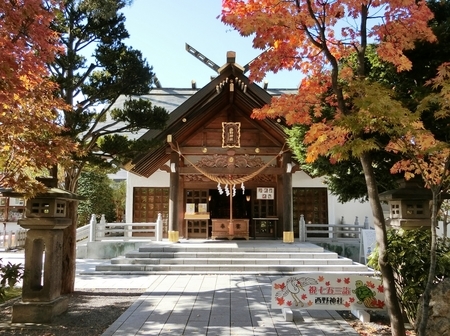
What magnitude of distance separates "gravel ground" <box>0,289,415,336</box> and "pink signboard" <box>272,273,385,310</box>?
0.31 metres

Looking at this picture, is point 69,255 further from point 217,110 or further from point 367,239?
point 367,239

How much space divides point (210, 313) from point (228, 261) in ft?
15.8

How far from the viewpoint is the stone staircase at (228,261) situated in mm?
10273

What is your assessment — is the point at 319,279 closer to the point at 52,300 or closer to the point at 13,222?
the point at 52,300

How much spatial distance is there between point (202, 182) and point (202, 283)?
286 inches

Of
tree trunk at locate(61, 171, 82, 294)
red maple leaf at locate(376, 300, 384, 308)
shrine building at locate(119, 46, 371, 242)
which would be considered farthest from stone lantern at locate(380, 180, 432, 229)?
shrine building at locate(119, 46, 371, 242)

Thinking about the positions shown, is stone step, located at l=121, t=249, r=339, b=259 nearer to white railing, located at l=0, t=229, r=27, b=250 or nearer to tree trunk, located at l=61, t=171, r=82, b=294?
tree trunk, located at l=61, t=171, r=82, b=294

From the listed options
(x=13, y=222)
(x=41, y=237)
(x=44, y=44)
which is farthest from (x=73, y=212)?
(x=13, y=222)

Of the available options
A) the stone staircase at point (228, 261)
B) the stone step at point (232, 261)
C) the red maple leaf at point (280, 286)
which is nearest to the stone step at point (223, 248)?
the stone staircase at point (228, 261)

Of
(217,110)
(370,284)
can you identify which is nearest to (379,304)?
(370,284)

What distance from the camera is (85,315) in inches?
233

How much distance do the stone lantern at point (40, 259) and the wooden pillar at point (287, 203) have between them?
8.68 meters

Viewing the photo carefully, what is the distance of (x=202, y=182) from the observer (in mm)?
15539

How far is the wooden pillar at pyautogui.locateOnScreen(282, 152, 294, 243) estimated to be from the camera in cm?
1296
